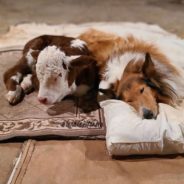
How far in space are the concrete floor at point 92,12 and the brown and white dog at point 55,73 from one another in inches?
36.8

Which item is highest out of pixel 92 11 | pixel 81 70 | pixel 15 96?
pixel 81 70

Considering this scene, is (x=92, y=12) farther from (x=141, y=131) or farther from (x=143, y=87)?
(x=141, y=131)

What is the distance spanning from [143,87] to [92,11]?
2047 mm

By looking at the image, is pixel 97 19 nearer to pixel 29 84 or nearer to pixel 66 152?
pixel 29 84

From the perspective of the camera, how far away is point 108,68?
7.55ft

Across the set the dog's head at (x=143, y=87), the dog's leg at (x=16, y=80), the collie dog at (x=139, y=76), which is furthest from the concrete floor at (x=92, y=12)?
the dog's head at (x=143, y=87)

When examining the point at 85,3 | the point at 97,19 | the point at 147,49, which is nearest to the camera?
the point at 147,49

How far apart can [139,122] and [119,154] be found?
0.57 feet

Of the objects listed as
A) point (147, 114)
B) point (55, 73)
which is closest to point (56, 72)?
point (55, 73)

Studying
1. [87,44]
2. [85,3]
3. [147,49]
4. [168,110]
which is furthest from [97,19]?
[168,110]

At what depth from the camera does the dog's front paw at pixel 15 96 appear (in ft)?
7.59

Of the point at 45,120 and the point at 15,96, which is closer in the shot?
the point at 45,120

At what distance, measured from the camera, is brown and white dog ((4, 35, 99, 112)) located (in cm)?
221

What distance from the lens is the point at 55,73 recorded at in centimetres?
220
